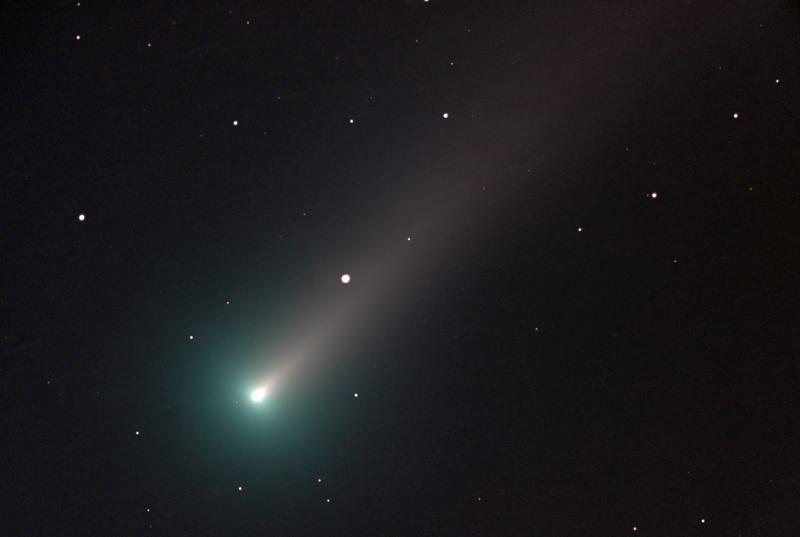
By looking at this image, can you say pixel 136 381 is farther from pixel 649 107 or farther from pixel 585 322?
pixel 649 107

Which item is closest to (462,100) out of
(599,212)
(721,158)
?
(599,212)

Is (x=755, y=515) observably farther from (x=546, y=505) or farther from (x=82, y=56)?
(x=82, y=56)

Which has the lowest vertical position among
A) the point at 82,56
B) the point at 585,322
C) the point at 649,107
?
the point at 585,322

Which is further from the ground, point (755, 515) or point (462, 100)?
point (462, 100)

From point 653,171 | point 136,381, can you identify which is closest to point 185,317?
point 136,381

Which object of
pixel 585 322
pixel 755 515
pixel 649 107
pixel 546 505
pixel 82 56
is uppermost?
pixel 82 56

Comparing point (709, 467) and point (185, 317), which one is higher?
point (185, 317)
